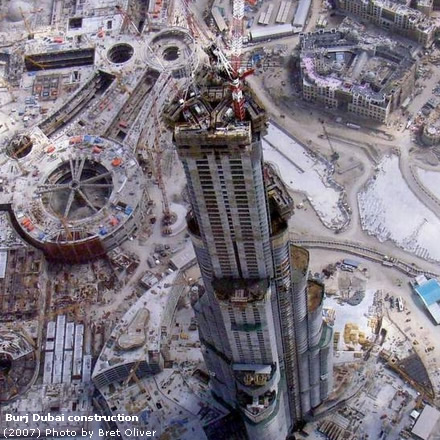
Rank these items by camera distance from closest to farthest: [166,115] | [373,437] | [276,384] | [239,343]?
[166,115]
[239,343]
[276,384]
[373,437]

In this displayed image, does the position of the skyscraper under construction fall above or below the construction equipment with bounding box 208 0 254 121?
below

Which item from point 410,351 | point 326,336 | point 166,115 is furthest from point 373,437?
point 166,115

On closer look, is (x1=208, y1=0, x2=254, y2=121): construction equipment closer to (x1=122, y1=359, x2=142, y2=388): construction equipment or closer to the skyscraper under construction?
the skyscraper under construction

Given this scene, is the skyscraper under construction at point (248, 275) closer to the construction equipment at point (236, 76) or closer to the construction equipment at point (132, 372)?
the construction equipment at point (236, 76)

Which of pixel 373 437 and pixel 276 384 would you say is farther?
pixel 373 437

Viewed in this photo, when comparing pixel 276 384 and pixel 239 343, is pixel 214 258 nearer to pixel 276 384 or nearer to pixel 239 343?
pixel 239 343

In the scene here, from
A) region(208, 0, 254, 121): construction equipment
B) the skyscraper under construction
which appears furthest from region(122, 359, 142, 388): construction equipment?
region(208, 0, 254, 121): construction equipment

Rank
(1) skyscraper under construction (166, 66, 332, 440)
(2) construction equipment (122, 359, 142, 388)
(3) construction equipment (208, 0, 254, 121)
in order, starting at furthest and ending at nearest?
(2) construction equipment (122, 359, 142, 388), (1) skyscraper under construction (166, 66, 332, 440), (3) construction equipment (208, 0, 254, 121)

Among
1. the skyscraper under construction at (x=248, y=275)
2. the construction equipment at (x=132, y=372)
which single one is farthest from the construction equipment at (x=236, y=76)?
the construction equipment at (x=132, y=372)
